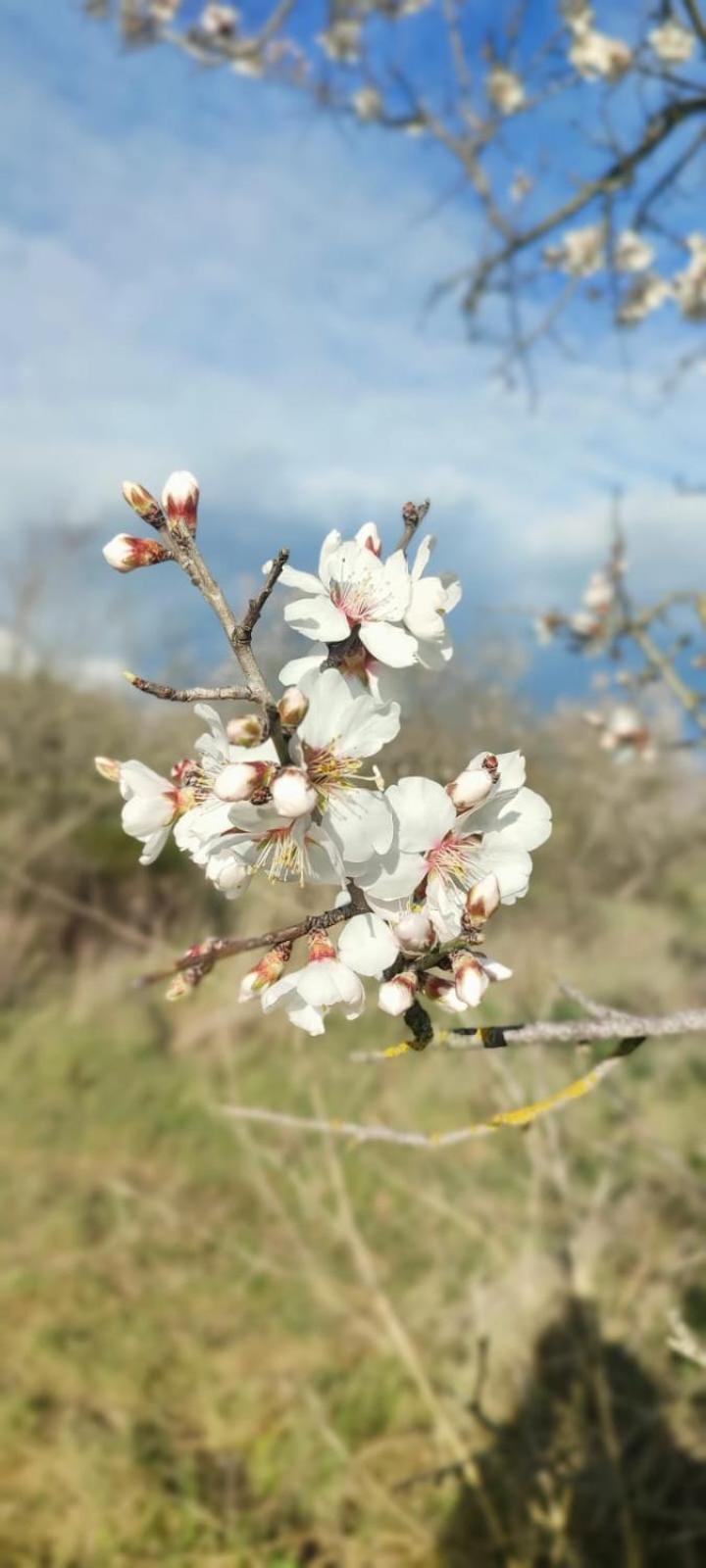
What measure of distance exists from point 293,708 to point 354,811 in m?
0.09

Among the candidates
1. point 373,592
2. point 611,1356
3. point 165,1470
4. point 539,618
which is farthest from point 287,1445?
point 373,592

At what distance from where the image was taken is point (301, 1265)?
3.36 meters

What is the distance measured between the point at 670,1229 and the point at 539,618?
2.10 meters

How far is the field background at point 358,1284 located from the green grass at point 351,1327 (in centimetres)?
1

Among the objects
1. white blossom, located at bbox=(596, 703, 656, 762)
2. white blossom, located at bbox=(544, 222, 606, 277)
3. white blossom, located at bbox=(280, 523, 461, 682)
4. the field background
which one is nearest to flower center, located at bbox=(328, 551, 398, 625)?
white blossom, located at bbox=(280, 523, 461, 682)

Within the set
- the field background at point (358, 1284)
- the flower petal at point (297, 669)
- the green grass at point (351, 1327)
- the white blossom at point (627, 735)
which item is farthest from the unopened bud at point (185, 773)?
the white blossom at point (627, 735)

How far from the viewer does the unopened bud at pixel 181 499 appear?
2.30ft

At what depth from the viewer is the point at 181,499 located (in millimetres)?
702

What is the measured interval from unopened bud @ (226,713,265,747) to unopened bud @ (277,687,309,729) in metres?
0.02

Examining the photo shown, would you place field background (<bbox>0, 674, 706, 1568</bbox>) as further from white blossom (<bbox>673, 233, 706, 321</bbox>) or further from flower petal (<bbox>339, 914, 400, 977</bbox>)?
white blossom (<bbox>673, 233, 706, 321</bbox>)

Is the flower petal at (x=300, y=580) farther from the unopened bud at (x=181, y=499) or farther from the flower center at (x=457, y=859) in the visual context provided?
the flower center at (x=457, y=859)

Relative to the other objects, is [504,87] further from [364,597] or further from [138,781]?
[138,781]

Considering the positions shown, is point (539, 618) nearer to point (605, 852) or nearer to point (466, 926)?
point (466, 926)

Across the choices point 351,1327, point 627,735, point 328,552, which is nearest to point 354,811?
point 328,552
